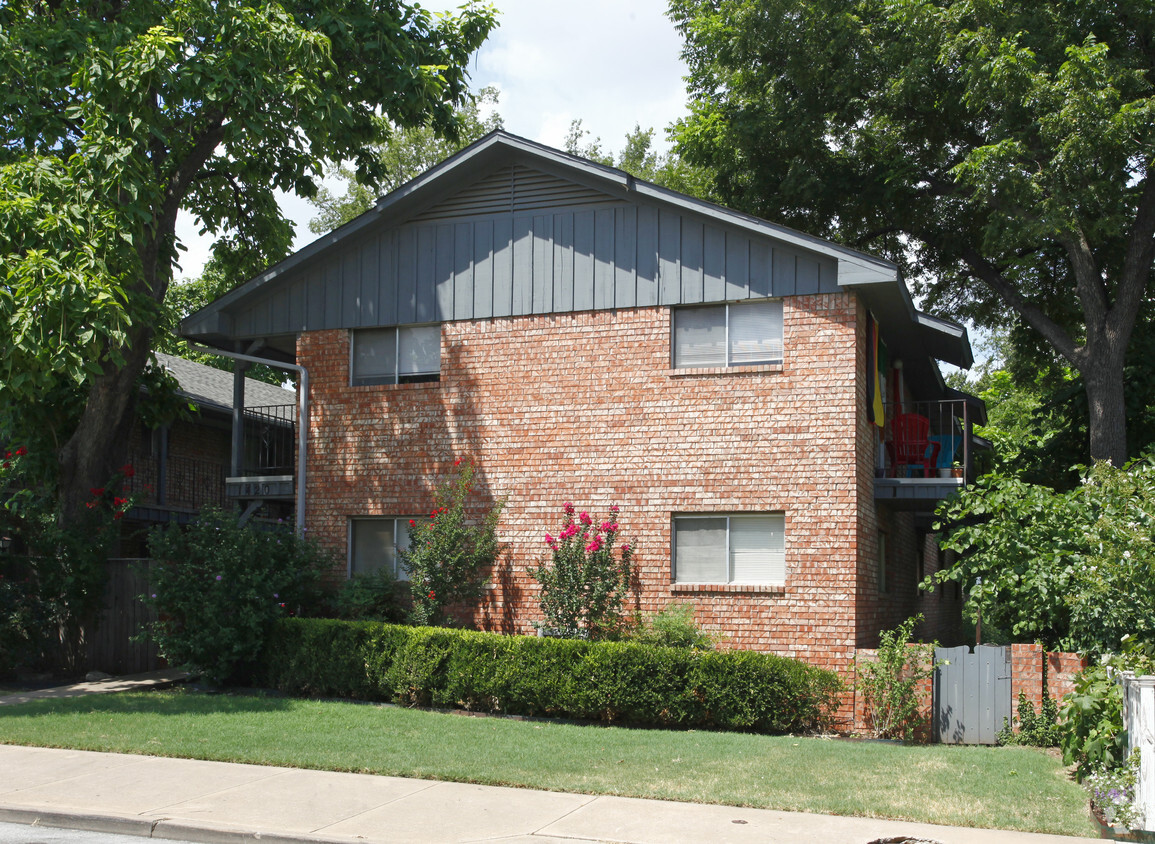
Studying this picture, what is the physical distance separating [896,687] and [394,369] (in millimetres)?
9035

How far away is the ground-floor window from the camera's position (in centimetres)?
1719

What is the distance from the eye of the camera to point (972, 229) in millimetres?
22906

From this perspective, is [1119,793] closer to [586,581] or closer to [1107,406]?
[586,581]

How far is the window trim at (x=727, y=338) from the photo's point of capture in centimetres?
1541

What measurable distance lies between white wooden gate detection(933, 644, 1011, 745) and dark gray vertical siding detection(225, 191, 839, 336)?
5.22 metres

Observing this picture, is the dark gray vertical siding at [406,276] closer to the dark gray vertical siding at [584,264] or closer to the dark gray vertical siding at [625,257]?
the dark gray vertical siding at [584,264]

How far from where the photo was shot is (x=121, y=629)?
1784 cm

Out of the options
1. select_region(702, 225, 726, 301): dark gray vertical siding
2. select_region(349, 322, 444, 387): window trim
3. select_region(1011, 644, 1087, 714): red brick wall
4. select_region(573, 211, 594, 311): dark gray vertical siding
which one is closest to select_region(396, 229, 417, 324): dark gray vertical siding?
select_region(349, 322, 444, 387): window trim

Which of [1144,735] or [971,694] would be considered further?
[971,694]

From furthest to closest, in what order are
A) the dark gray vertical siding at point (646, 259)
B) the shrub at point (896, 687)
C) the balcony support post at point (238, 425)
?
1. the balcony support post at point (238, 425)
2. the dark gray vertical siding at point (646, 259)
3. the shrub at point (896, 687)

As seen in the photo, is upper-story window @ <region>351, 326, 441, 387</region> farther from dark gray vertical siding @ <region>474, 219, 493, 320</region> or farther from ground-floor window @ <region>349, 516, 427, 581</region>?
ground-floor window @ <region>349, 516, 427, 581</region>

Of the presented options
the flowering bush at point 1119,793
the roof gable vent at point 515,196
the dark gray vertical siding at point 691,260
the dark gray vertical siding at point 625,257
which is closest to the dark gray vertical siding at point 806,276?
the dark gray vertical siding at point 691,260

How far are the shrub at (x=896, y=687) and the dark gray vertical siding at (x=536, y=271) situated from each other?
5.02m

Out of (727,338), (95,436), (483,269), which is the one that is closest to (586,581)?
(727,338)
